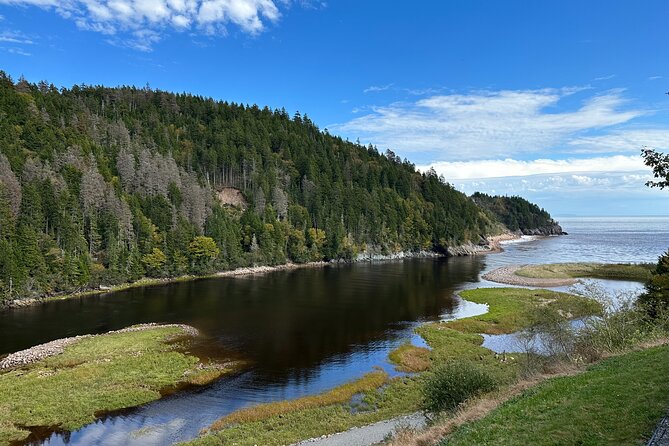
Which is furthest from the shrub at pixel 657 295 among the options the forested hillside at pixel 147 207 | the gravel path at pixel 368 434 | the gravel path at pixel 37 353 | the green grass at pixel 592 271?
the forested hillside at pixel 147 207

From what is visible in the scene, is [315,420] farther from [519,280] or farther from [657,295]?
[519,280]

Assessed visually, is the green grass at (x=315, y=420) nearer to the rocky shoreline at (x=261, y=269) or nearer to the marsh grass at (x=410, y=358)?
the marsh grass at (x=410, y=358)

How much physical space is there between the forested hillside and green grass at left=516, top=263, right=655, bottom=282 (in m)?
66.0

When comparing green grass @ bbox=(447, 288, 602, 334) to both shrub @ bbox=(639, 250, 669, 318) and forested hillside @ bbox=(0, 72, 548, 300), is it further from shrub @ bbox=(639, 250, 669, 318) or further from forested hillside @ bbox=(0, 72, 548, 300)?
forested hillside @ bbox=(0, 72, 548, 300)

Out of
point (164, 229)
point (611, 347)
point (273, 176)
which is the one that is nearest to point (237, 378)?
point (611, 347)

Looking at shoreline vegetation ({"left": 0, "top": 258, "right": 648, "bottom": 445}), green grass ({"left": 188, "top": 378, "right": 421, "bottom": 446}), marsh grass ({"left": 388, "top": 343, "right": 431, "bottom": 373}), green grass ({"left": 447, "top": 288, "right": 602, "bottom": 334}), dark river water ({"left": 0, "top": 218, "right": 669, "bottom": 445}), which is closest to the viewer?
green grass ({"left": 188, "top": 378, "right": 421, "bottom": 446})

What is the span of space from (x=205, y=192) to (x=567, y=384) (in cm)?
13638

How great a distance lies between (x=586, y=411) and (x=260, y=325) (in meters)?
50.6

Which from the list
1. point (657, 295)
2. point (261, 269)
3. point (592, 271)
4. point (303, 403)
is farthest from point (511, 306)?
point (261, 269)

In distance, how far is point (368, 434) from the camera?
2978cm

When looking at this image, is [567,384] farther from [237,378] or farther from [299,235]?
[299,235]

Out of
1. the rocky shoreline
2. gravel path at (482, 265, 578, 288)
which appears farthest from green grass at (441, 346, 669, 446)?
the rocky shoreline

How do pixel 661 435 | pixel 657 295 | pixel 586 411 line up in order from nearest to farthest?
pixel 661 435 → pixel 586 411 → pixel 657 295

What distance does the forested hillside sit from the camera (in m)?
92.2
